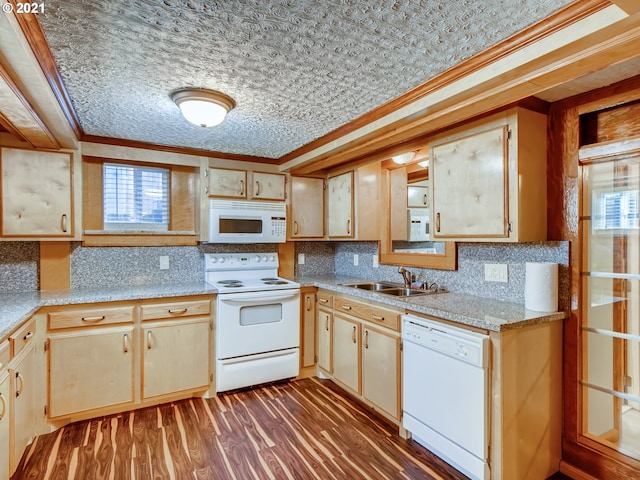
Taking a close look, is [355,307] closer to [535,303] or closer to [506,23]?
[535,303]

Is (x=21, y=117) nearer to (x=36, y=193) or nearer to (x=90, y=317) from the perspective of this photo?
(x=36, y=193)

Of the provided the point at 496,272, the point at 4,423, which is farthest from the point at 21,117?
the point at 496,272

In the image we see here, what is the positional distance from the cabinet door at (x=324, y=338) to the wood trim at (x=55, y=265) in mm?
2151

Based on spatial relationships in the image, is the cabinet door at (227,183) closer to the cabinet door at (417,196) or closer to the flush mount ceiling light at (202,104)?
the flush mount ceiling light at (202,104)

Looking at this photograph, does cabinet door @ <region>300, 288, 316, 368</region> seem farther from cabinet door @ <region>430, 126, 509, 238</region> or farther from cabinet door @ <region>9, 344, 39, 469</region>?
cabinet door @ <region>9, 344, 39, 469</region>

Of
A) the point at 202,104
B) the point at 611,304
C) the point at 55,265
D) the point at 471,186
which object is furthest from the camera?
the point at 55,265

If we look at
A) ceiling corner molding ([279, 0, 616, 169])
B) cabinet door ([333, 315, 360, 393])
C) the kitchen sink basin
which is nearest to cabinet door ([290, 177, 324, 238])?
the kitchen sink basin

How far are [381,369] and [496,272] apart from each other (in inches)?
40.7

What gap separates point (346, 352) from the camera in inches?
115

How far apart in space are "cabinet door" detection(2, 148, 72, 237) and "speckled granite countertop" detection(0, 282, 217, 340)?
18.0 inches

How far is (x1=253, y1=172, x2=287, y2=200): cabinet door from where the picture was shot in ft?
11.5

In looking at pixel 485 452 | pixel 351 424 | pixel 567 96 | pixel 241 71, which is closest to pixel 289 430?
pixel 351 424

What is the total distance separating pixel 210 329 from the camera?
2973 mm

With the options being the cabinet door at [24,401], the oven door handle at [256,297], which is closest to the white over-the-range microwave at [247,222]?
the oven door handle at [256,297]
